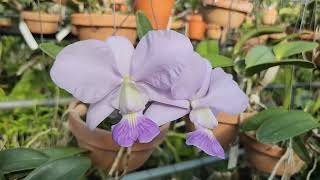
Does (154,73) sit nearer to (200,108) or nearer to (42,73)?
(200,108)

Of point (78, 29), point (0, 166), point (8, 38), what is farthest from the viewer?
point (8, 38)

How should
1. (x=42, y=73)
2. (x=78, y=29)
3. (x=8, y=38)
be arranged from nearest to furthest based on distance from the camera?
(x=78, y=29) < (x=42, y=73) < (x=8, y=38)

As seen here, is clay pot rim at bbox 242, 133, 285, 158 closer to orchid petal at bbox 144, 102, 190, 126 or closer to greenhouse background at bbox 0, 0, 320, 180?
greenhouse background at bbox 0, 0, 320, 180

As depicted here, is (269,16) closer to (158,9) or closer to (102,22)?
(158,9)

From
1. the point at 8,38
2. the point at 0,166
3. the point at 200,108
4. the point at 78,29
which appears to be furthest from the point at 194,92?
the point at 8,38

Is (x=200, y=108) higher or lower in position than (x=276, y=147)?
higher

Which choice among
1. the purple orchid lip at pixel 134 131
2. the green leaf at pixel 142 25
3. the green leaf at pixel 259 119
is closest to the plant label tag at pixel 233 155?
the green leaf at pixel 259 119

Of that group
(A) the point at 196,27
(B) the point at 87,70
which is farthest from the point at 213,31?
(B) the point at 87,70
